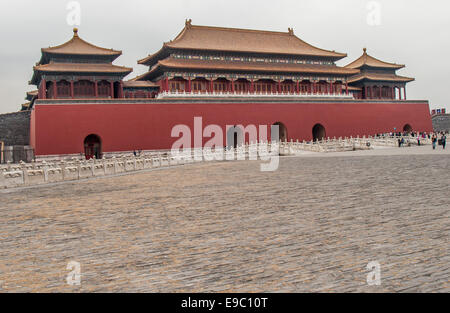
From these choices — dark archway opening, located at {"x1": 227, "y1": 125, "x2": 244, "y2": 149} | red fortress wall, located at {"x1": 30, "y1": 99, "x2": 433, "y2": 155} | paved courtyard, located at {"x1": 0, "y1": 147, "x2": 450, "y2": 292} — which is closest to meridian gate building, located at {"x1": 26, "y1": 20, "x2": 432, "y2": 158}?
red fortress wall, located at {"x1": 30, "y1": 99, "x2": 433, "y2": 155}

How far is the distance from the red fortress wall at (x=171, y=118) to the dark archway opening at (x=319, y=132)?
47 centimetres

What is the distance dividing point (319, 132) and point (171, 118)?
15.3m

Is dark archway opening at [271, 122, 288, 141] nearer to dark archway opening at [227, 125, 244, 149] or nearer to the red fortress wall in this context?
the red fortress wall

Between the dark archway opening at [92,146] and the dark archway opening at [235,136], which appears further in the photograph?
the dark archway opening at [235,136]

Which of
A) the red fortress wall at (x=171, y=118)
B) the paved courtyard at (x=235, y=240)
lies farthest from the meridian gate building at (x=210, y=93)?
the paved courtyard at (x=235, y=240)

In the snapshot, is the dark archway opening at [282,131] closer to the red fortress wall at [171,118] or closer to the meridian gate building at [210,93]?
the meridian gate building at [210,93]

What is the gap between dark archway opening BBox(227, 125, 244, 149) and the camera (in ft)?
121

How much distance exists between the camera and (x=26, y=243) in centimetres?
675

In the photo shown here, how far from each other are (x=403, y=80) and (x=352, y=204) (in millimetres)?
41206

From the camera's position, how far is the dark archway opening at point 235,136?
36.8 meters

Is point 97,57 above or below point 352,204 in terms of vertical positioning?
above

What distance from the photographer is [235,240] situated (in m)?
6.47
